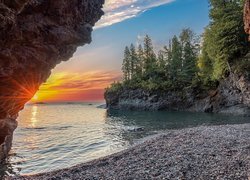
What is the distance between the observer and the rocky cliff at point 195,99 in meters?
57.8

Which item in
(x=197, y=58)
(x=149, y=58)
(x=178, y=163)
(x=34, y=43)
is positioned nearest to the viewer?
(x=34, y=43)

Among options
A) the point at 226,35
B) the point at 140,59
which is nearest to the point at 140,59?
the point at 140,59

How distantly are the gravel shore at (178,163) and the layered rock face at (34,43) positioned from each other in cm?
564

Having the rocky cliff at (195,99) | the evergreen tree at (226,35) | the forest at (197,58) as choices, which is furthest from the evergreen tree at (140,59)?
the evergreen tree at (226,35)

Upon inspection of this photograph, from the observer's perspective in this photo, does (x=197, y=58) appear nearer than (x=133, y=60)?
Yes

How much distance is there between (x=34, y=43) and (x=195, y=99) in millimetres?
68947

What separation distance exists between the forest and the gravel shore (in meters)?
36.2

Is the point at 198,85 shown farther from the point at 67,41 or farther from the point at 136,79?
the point at 67,41

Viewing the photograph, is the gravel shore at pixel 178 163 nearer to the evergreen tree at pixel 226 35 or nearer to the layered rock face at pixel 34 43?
the layered rock face at pixel 34 43

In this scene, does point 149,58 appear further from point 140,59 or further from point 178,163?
point 178,163

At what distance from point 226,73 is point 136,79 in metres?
44.7

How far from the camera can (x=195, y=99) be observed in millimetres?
78562

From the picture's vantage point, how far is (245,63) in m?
54.4

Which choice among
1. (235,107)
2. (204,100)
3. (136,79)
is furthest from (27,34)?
(136,79)
